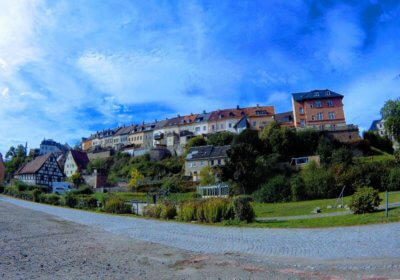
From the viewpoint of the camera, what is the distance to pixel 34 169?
7025cm

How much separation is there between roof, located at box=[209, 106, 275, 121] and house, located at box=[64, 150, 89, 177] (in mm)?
36994

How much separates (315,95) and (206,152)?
2580 centimetres

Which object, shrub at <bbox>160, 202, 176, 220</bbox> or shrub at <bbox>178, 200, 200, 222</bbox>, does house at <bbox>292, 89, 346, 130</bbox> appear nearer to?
shrub at <bbox>160, 202, 176, 220</bbox>

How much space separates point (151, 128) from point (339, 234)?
9491 cm

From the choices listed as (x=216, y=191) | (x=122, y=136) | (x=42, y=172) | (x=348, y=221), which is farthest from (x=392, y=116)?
(x=122, y=136)

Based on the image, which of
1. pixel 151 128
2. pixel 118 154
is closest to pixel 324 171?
pixel 118 154

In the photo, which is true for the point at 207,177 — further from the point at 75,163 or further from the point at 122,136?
the point at 122,136

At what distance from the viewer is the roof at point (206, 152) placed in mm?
60688

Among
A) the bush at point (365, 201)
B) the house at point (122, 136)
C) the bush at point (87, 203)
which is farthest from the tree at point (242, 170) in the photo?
the house at point (122, 136)

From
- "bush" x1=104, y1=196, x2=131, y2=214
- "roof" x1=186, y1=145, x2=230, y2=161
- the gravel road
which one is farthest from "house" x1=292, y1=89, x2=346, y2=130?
the gravel road

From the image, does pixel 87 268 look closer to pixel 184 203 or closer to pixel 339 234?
pixel 339 234

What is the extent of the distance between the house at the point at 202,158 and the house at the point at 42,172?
31.1 meters

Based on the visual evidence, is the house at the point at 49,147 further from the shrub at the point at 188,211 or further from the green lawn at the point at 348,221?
the green lawn at the point at 348,221

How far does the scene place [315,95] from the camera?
2675 inches
